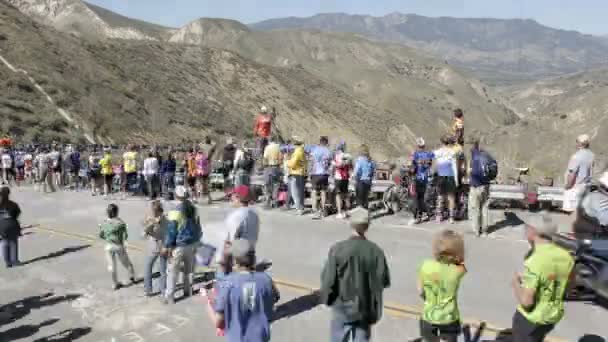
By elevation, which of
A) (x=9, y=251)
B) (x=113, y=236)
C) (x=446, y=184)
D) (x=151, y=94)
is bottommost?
(x=9, y=251)

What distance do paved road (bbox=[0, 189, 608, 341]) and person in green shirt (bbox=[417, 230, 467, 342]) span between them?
225 cm

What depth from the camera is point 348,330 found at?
5.99m

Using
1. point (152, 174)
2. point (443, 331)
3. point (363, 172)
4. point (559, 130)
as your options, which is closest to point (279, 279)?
point (363, 172)

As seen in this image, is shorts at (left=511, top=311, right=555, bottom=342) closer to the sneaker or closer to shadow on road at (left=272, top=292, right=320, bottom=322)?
shadow on road at (left=272, top=292, right=320, bottom=322)

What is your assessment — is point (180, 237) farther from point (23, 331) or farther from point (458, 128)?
point (458, 128)

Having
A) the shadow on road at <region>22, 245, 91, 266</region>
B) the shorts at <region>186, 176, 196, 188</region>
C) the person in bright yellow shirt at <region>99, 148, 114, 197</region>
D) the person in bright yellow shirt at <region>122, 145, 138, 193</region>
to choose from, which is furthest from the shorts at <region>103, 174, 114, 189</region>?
the shadow on road at <region>22, 245, 91, 266</region>

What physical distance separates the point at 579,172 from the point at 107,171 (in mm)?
14175

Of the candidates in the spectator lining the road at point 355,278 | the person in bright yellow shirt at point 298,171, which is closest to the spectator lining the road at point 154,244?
the spectator lining the road at point 355,278

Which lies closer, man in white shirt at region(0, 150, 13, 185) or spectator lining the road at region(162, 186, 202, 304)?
spectator lining the road at region(162, 186, 202, 304)

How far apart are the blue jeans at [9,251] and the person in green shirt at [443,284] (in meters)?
9.50

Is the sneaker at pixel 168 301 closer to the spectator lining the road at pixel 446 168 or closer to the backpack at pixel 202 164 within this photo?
the spectator lining the road at pixel 446 168

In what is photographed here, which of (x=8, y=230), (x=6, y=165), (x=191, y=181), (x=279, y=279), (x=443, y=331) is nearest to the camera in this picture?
(x=443, y=331)

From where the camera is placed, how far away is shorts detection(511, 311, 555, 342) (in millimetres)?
5535

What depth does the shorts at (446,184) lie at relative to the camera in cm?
1282
